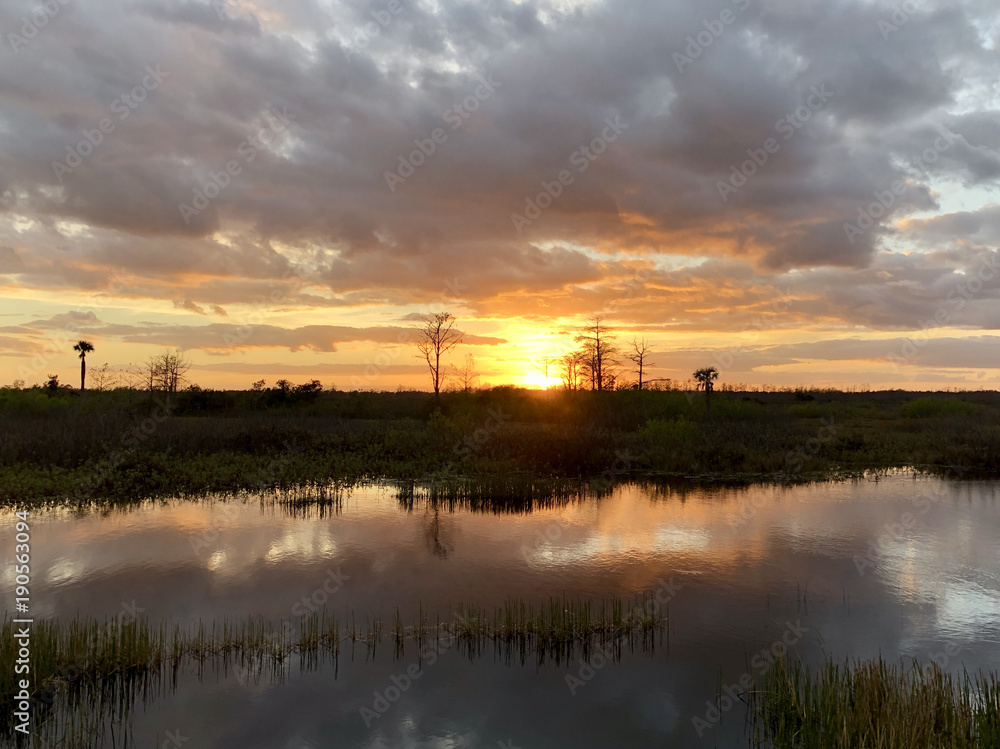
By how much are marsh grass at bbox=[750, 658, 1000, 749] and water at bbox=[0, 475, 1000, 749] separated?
0.54m

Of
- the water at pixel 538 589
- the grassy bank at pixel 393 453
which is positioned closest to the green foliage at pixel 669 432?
the grassy bank at pixel 393 453

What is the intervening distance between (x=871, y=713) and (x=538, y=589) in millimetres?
6613

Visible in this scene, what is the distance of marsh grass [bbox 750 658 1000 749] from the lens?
6.96m

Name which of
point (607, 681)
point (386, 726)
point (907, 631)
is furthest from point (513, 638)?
point (907, 631)

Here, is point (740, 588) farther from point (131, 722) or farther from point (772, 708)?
point (131, 722)

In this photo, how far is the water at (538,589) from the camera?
836 cm

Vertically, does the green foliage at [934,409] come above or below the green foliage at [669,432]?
above

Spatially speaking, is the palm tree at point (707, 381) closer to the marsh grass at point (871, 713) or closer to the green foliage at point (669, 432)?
the green foliage at point (669, 432)

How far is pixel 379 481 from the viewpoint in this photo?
26.1 m

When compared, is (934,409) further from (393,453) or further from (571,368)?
(393,453)

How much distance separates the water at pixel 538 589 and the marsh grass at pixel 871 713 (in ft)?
1.76

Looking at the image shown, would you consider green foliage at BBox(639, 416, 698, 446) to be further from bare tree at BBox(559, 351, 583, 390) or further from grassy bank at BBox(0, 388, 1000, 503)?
bare tree at BBox(559, 351, 583, 390)

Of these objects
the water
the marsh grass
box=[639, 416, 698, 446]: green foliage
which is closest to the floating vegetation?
the water

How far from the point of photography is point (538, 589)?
43.1 ft
